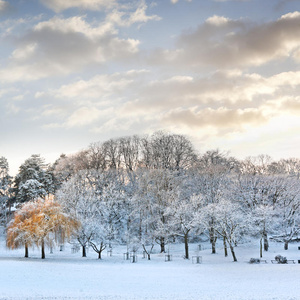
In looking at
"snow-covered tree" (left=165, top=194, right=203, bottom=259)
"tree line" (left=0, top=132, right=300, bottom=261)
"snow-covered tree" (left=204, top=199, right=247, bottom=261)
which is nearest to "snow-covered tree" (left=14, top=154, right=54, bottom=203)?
"tree line" (left=0, top=132, right=300, bottom=261)

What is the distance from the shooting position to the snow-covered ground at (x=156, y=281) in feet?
73.6

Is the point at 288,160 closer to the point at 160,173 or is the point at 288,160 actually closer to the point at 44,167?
the point at 160,173

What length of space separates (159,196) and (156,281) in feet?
84.0

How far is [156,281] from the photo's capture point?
2862 centimetres

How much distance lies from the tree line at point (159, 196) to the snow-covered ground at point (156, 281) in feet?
24.8

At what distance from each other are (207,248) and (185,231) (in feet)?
35.8

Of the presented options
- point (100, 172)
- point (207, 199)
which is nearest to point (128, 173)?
point (100, 172)

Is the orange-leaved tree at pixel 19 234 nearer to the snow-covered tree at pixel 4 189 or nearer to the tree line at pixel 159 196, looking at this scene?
the tree line at pixel 159 196

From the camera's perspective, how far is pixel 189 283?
27.8 m

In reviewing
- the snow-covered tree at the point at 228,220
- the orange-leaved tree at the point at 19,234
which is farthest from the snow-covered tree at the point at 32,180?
the snow-covered tree at the point at 228,220

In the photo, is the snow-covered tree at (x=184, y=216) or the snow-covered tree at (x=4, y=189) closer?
the snow-covered tree at (x=184, y=216)

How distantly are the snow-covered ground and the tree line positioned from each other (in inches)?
298

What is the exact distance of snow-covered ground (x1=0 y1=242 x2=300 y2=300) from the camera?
22422 millimetres

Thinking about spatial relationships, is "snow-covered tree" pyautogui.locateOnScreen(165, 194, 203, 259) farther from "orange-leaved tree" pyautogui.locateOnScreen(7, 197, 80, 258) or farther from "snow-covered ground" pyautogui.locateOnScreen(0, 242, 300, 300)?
"orange-leaved tree" pyautogui.locateOnScreen(7, 197, 80, 258)
